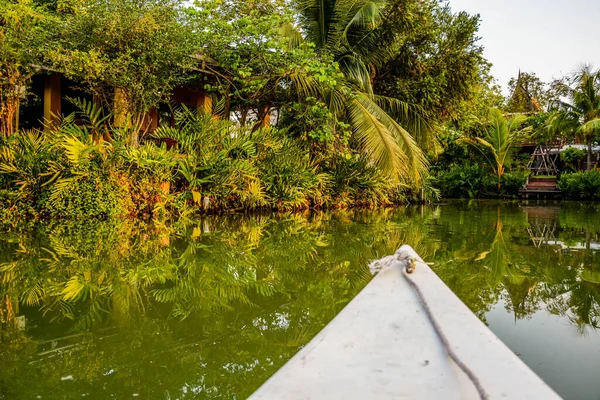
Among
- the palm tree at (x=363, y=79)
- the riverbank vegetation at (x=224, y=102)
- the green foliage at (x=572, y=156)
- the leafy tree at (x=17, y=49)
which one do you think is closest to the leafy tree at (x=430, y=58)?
the riverbank vegetation at (x=224, y=102)

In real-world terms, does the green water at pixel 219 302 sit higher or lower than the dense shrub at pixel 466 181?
lower

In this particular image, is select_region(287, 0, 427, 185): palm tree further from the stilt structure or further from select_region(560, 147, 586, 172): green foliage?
select_region(560, 147, 586, 172): green foliage

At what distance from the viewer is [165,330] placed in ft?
7.33

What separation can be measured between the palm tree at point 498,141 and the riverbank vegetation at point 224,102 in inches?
147

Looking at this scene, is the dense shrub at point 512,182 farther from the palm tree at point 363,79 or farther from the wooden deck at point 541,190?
the palm tree at point 363,79

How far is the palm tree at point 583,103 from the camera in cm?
1592

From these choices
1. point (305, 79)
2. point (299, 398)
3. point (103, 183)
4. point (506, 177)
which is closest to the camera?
point (299, 398)

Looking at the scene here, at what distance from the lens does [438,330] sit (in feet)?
4.32

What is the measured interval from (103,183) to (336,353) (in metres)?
6.50

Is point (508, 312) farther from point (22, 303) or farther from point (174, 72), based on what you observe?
point (174, 72)

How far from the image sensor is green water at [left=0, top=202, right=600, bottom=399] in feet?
5.74

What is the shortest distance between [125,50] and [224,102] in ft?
7.67

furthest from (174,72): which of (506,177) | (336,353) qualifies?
(506,177)

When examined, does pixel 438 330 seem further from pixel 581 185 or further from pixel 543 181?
pixel 543 181
